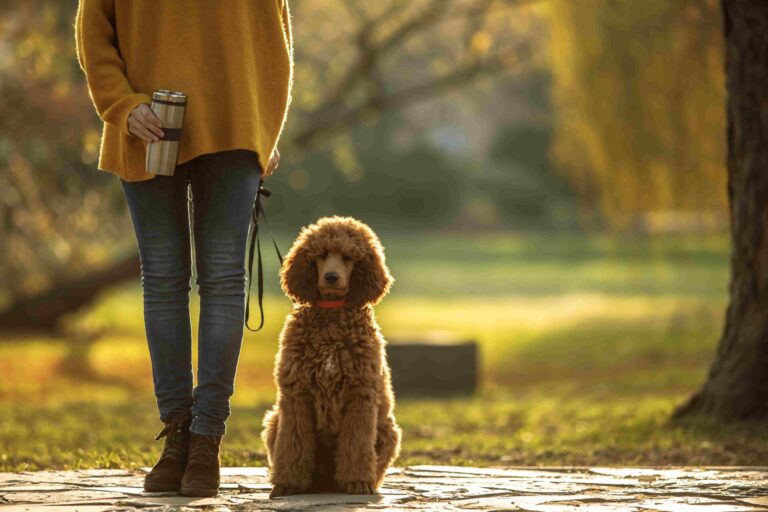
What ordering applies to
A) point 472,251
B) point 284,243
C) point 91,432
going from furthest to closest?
point 472,251 < point 284,243 < point 91,432

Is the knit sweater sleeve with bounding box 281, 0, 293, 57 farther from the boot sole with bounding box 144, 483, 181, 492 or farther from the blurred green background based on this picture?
the blurred green background

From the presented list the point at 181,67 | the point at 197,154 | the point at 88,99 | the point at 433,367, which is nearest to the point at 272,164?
the point at 197,154

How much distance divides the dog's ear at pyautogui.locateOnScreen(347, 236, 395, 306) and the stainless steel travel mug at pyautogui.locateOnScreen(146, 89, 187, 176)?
75cm

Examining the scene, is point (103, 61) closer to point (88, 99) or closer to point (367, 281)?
point (367, 281)

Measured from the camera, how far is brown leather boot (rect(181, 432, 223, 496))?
445cm

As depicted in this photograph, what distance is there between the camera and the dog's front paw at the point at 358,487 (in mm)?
4496

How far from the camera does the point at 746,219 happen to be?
25.1 ft

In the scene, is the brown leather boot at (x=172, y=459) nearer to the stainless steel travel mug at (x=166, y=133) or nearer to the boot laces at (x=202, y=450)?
the boot laces at (x=202, y=450)

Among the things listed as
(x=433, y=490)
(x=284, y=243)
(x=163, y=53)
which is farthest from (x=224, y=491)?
(x=284, y=243)

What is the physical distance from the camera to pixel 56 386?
14.6m

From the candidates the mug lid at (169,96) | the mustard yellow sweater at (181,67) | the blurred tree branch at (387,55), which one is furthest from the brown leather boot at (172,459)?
the blurred tree branch at (387,55)

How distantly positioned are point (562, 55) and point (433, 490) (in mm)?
10270

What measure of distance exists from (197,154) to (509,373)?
11706mm

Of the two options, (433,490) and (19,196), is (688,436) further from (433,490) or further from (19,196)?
(19,196)
